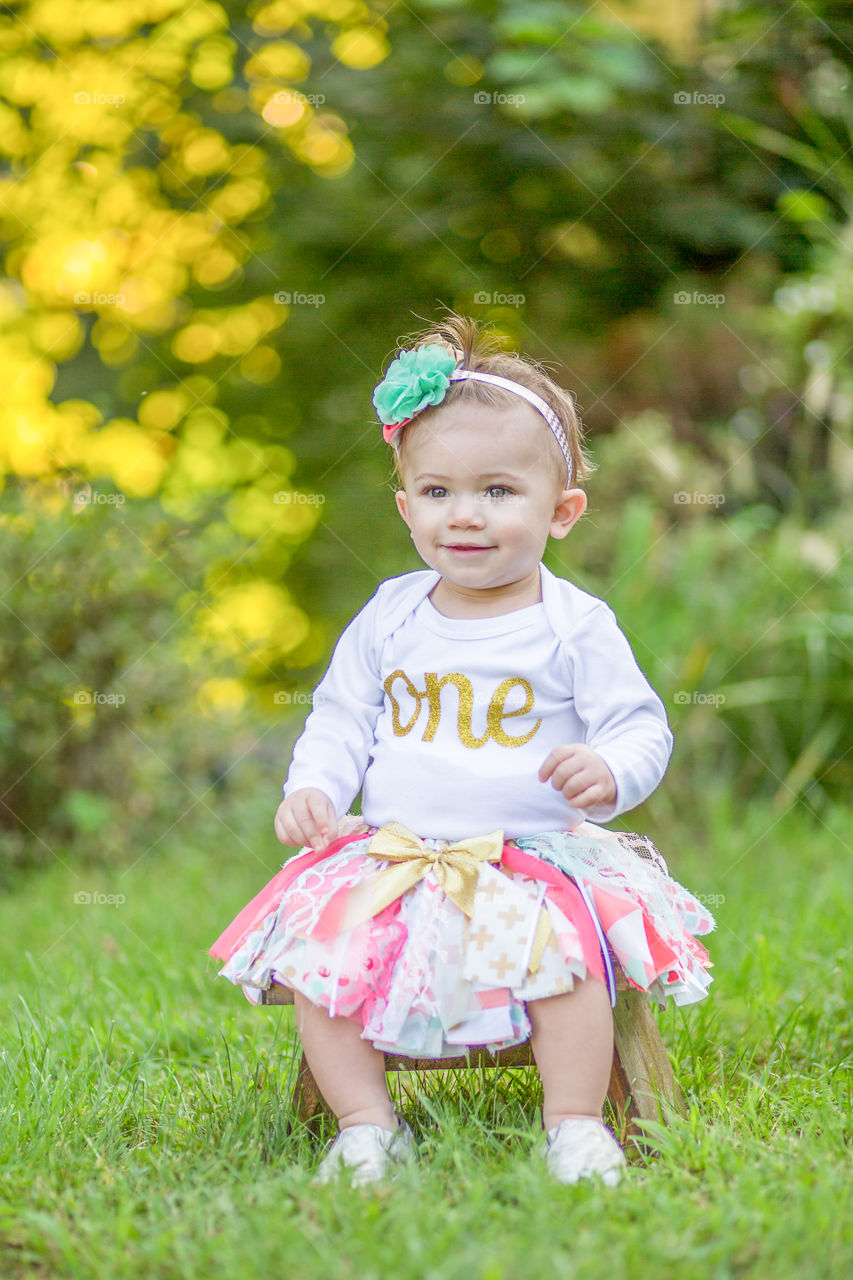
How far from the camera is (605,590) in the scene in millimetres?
3820

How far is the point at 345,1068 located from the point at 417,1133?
22cm

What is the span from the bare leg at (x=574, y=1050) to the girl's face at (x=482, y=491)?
61 centimetres

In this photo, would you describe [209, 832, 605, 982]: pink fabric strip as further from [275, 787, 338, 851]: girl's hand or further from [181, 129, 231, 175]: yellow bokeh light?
[181, 129, 231, 175]: yellow bokeh light

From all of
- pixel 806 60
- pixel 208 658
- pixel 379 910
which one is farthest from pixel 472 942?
pixel 806 60
